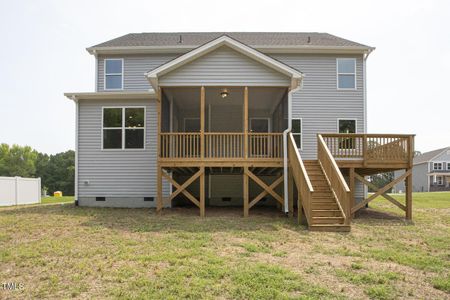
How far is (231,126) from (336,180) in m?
6.77

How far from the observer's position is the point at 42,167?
62.0 metres

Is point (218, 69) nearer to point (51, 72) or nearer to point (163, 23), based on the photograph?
point (163, 23)

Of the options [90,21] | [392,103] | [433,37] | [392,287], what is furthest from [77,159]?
[392,103]

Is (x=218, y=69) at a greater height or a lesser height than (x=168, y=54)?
lesser

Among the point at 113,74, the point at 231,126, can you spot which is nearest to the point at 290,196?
the point at 231,126

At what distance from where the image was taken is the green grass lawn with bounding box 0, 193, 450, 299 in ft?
13.6

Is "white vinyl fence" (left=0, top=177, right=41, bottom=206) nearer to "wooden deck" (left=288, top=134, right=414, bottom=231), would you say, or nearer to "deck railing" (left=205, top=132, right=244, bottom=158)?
"deck railing" (left=205, top=132, right=244, bottom=158)

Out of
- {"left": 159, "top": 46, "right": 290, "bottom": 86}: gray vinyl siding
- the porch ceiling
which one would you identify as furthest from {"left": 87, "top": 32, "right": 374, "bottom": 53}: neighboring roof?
{"left": 159, "top": 46, "right": 290, "bottom": 86}: gray vinyl siding

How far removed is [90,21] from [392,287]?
1346cm

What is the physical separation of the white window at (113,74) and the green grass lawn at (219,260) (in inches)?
297

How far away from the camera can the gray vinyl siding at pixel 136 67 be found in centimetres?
1462

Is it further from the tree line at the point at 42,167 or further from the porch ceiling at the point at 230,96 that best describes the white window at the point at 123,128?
the tree line at the point at 42,167

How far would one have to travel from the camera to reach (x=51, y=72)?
18.3 metres

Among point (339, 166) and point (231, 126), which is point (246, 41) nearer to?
point (231, 126)
